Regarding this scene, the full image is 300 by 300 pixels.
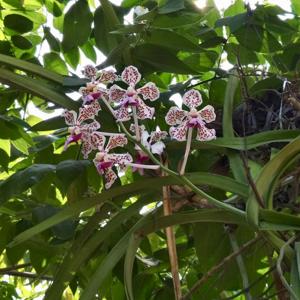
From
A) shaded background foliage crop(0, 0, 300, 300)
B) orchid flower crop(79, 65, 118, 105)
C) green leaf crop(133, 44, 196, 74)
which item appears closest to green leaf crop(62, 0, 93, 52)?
shaded background foliage crop(0, 0, 300, 300)

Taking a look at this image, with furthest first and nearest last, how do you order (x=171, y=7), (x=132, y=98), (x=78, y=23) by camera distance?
(x=78, y=23) → (x=171, y=7) → (x=132, y=98)

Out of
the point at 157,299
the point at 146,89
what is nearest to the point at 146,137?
the point at 146,89

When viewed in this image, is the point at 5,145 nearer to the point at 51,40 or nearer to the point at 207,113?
the point at 51,40

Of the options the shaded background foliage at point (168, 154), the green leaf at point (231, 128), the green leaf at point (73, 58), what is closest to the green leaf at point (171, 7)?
the shaded background foliage at point (168, 154)

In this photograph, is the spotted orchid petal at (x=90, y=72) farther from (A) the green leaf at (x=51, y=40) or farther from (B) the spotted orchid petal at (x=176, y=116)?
(A) the green leaf at (x=51, y=40)

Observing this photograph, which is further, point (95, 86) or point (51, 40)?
point (51, 40)

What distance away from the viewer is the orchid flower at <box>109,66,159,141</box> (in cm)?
48

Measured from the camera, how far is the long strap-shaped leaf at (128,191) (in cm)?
53

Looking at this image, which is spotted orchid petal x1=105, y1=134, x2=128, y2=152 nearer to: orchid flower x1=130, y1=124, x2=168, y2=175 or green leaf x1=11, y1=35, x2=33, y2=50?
orchid flower x1=130, y1=124, x2=168, y2=175

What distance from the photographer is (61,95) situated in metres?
0.61

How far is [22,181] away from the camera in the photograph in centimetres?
61

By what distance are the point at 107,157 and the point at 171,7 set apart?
19 centimetres

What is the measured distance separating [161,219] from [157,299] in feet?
0.88

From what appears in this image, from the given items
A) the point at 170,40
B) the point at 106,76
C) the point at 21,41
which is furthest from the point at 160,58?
the point at 21,41
